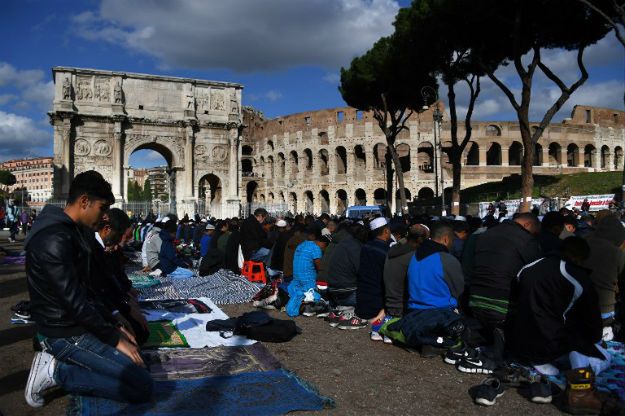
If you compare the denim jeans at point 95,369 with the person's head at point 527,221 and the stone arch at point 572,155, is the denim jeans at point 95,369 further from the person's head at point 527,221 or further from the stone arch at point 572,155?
the stone arch at point 572,155

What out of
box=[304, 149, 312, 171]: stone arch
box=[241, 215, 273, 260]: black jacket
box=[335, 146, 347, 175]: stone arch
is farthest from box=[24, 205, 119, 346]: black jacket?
box=[304, 149, 312, 171]: stone arch

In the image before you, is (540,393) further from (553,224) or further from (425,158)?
(425,158)

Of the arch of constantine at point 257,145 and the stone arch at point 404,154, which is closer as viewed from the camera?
the arch of constantine at point 257,145

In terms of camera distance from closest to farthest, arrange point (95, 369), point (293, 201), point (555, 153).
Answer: point (95, 369) → point (555, 153) → point (293, 201)

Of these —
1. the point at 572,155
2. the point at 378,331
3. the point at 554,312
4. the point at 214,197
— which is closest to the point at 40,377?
the point at 378,331

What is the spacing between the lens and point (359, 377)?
488cm

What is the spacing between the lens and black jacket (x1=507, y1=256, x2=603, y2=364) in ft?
13.9

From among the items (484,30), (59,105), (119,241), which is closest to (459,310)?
(119,241)

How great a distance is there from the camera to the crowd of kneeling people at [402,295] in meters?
3.70

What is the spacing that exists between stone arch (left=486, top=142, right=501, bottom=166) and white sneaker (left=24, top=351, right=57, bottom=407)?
4829 cm

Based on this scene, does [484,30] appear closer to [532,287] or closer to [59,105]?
[532,287]

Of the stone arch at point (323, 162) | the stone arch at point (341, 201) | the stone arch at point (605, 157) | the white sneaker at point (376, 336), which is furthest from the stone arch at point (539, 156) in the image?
the white sneaker at point (376, 336)

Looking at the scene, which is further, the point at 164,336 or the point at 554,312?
the point at 164,336

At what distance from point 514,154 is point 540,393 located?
50023 mm
